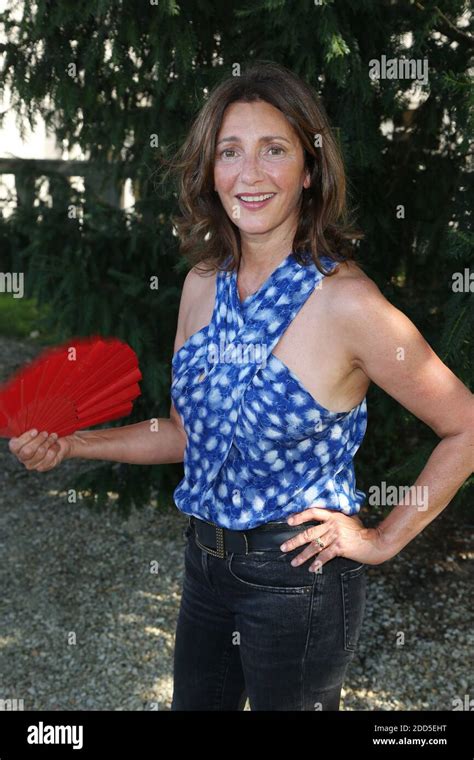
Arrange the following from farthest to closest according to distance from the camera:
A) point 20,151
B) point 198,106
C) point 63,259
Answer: point 20,151, point 63,259, point 198,106

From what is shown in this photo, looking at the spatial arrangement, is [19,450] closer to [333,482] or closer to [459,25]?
[333,482]

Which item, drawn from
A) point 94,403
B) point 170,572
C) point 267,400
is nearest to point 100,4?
point 94,403

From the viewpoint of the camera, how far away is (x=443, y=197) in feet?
13.1

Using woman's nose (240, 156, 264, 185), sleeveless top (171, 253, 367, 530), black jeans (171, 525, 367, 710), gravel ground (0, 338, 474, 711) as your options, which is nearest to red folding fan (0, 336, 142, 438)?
sleeveless top (171, 253, 367, 530)

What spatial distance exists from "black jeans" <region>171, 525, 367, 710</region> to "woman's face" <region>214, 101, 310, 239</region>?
2.30 feet

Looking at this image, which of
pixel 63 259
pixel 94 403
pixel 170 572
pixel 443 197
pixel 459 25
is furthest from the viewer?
pixel 170 572

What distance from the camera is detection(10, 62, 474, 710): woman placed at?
1.86 metres

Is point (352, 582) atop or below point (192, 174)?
below

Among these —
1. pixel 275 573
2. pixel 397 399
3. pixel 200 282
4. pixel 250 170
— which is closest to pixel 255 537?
pixel 275 573

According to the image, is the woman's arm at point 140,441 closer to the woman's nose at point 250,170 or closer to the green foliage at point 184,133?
the woman's nose at point 250,170

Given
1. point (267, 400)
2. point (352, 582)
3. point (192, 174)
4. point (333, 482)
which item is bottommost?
point (352, 582)

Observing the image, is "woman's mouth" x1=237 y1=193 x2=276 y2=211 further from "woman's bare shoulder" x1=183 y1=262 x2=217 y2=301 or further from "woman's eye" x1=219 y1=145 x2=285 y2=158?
"woman's bare shoulder" x1=183 y1=262 x2=217 y2=301

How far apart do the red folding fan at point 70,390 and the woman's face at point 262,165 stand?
53 cm

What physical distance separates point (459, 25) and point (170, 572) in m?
2.98
